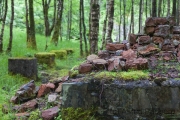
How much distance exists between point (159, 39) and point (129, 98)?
1.96 metres

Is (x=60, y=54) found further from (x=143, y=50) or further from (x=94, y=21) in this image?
(x=143, y=50)

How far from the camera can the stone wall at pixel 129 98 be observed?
4391mm

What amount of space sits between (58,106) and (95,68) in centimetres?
97

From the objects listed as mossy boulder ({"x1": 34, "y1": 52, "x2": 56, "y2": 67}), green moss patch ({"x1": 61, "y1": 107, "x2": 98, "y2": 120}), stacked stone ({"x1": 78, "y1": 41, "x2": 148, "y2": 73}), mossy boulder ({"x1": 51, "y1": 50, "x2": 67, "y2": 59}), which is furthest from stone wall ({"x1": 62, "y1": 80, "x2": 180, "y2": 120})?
mossy boulder ({"x1": 51, "y1": 50, "x2": 67, "y2": 59})

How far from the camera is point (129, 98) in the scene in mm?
4461

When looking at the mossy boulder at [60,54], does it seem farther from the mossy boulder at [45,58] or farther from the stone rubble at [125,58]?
the stone rubble at [125,58]

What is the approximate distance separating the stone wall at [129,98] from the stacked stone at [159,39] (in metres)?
1.25

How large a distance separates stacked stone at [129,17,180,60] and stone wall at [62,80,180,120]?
4.09 ft

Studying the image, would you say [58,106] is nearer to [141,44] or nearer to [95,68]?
[95,68]

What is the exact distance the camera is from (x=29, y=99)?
6266mm

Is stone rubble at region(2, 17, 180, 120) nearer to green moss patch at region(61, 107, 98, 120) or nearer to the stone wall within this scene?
green moss patch at region(61, 107, 98, 120)

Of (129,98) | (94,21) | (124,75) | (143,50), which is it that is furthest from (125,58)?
(94,21)

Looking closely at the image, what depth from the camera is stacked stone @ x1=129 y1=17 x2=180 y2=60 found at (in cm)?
565

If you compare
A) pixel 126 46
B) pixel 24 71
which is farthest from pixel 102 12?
pixel 126 46
